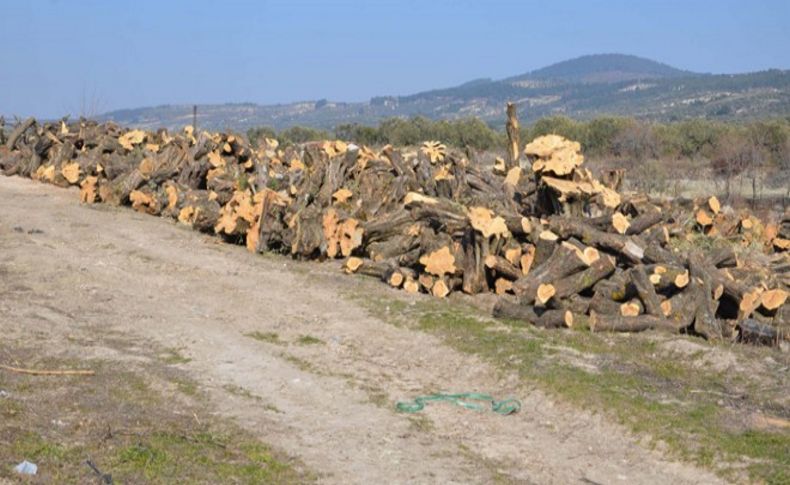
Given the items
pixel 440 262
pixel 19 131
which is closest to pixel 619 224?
pixel 440 262

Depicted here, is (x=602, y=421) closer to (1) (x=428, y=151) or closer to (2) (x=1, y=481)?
(2) (x=1, y=481)

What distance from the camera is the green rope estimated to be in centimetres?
894

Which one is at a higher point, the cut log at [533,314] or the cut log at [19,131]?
the cut log at [19,131]

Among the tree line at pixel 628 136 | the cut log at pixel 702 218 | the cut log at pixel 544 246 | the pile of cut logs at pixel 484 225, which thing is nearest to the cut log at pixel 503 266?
the pile of cut logs at pixel 484 225

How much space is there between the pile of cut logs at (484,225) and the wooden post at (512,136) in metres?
0.06

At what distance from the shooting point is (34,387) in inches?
354

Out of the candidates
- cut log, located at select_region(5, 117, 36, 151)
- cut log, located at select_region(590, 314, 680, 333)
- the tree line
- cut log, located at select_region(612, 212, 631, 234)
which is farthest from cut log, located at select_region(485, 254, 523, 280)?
the tree line

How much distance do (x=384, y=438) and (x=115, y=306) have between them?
5.82m

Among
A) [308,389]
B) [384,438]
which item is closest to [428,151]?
[308,389]

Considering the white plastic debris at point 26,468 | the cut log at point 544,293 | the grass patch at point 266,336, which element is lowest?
the grass patch at point 266,336

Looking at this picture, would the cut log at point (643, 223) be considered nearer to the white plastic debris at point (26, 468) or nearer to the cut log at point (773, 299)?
the cut log at point (773, 299)

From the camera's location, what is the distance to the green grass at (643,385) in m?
7.78

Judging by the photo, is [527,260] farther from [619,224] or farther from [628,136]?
[628,136]

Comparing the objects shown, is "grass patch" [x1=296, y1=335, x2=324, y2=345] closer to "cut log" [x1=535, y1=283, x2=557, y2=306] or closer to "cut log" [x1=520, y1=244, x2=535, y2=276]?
"cut log" [x1=535, y1=283, x2=557, y2=306]
